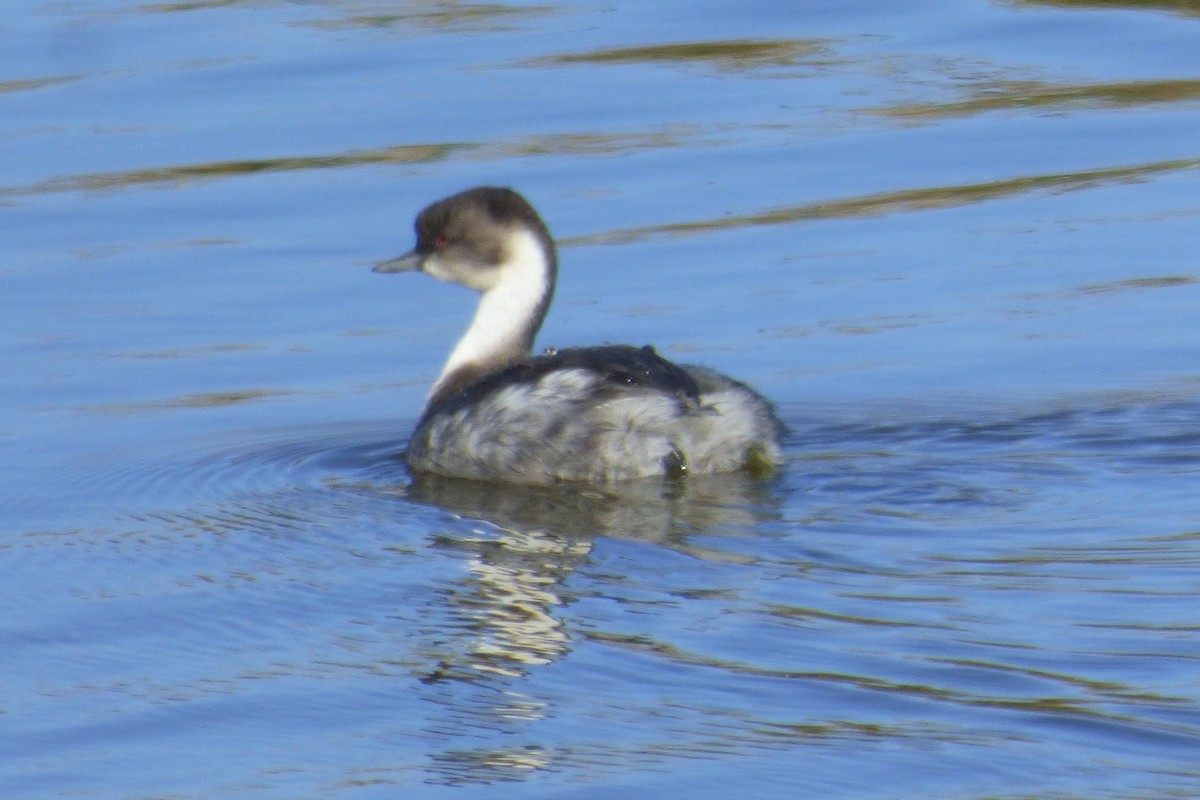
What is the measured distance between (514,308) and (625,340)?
0.90 meters

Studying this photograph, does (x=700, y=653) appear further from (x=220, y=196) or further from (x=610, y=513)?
(x=220, y=196)

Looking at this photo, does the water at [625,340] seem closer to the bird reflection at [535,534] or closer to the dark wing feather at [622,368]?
the bird reflection at [535,534]

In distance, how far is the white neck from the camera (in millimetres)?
8961

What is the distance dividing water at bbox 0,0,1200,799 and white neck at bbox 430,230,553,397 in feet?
1.45

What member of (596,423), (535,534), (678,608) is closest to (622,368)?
(596,423)

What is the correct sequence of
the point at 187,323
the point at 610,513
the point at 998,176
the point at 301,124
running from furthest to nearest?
the point at 301,124
the point at 998,176
the point at 187,323
the point at 610,513

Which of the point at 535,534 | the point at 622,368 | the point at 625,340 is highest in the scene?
the point at 622,368

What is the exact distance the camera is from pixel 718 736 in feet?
17.7

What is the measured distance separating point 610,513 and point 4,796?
268 cm

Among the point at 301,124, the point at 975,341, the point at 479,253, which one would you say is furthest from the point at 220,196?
the point at 975,341

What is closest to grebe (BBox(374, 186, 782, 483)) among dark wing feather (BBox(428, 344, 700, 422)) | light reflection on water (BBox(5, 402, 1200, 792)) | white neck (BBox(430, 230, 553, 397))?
dark wing feather (BBox(428, 344, 700, 422))

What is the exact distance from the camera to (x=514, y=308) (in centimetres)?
901

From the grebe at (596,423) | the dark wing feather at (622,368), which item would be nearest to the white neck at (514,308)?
the grebe at (596,423)

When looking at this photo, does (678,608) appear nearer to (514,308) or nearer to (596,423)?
(596,423)
